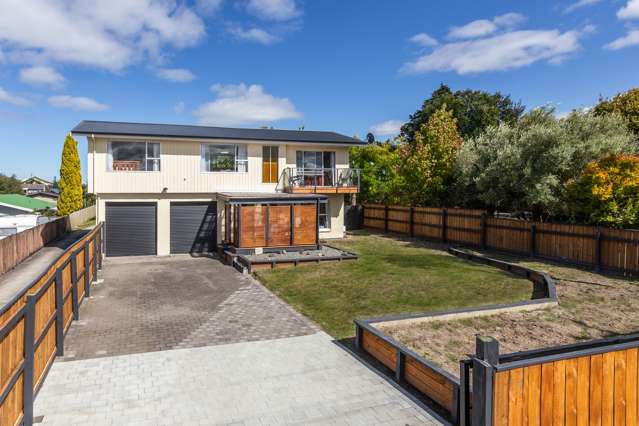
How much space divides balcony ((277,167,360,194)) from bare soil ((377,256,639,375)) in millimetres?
14062

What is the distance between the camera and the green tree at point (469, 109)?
50.8 m

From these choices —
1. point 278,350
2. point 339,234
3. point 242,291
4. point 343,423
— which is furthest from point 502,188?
point 343,423

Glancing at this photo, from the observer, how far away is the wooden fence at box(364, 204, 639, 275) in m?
14.6

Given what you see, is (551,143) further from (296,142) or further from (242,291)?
(242,291)

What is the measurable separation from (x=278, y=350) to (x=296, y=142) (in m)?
17.1

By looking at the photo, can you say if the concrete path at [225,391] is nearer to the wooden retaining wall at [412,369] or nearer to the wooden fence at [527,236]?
the wooden retaining wall at [412,369]

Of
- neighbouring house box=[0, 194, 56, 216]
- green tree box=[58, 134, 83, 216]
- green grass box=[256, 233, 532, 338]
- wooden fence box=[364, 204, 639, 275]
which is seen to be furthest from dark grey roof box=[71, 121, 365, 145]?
neighbouring house box=[0, 194, 56, 216]

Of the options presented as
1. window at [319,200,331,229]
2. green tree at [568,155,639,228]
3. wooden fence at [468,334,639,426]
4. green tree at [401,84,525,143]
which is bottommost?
wooden fence at [468,334,639,426]

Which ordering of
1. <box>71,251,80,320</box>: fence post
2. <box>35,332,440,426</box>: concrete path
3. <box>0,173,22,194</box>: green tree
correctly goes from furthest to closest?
<box>0,173,22,194</box>: green tree
<box>71,251,80,320</box>: fence post
<box>35,332,440,426</box>: concrete path

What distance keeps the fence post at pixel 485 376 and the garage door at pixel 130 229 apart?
19238 millimetres

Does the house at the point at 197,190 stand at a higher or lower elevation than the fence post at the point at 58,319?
higher

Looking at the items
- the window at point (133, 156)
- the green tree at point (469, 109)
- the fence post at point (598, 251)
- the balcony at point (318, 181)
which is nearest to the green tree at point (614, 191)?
the fence post at point (598, 251)

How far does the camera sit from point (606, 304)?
1126 cm

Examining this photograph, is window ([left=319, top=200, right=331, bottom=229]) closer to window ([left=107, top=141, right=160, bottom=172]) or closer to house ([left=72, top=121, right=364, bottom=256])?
house ([left=72, top=121, right=364, bottom=256])
